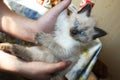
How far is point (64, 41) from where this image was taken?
0.97 m

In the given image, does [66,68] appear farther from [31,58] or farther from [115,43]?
[115,43]

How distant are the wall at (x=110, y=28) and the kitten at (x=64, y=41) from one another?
23.8 inches

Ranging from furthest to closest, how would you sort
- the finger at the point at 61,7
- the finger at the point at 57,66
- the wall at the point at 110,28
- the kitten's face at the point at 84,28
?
1. the wall at the point at 110,28
2. the finger at the point at 61,7
3. the kitten's face at the point at 84,28
4. the finger at the point at 57,66

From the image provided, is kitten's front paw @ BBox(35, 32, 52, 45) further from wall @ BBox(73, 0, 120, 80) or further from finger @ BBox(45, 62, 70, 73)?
wall @ BBox(73, 0, 120, 80)

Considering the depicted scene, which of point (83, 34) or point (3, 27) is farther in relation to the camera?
point (3, 27)

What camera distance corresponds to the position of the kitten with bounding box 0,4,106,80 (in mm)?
919

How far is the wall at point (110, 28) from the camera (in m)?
1.59

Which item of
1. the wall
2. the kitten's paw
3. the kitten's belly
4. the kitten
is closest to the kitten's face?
the kitten

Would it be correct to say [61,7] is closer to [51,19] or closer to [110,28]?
[51,19]

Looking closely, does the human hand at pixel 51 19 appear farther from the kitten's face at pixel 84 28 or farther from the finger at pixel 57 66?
the finger at pixel 57 66

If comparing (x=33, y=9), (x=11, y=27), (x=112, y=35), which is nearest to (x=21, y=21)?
(x=11, y=27)

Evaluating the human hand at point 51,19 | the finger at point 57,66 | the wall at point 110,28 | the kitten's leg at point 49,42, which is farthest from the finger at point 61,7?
the wall at point 110,28

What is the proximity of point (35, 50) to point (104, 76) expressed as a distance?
0.90 m

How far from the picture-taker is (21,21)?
1120 mm
